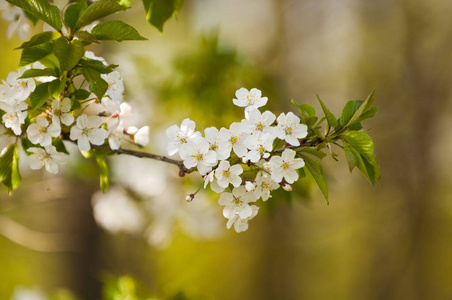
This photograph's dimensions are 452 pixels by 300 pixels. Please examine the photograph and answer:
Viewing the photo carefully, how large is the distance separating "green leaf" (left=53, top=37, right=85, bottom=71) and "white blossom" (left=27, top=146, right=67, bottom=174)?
0.20 m

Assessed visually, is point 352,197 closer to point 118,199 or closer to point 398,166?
point 398,166

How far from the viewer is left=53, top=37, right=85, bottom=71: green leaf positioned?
0.56 m

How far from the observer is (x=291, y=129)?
614 mm

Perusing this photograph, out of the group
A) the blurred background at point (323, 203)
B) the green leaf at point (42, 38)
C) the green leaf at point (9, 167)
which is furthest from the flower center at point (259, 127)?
the blurred background at point (323, 203)

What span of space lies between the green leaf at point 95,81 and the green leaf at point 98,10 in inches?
2.6

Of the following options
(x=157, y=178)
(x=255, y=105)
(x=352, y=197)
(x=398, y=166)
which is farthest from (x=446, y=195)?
(x=255, y=105)

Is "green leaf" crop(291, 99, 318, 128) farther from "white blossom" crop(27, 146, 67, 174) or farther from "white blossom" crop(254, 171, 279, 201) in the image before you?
"white blossom" crop(27, 146, 67, 174)

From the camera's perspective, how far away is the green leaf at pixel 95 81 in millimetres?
609

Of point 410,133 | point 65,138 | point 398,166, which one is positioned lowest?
point 398,166

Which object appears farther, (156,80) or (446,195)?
(446,195)

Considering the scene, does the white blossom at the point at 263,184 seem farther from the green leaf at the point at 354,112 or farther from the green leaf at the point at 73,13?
the green leaf at the point at 73,13

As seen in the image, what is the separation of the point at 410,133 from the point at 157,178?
9.32 feet

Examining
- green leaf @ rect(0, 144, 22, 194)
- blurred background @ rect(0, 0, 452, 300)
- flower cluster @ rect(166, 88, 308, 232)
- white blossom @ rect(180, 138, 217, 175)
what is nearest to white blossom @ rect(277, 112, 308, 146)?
flower cluster @ rect(166, 88, 308, 232)

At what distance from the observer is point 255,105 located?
0.66m
